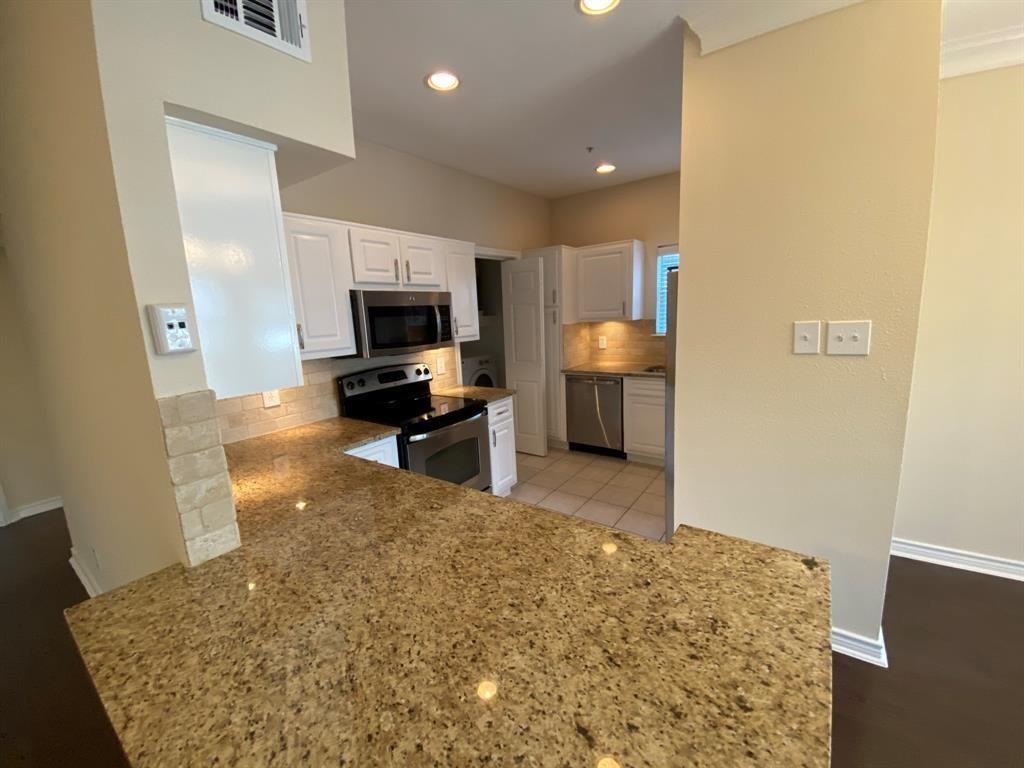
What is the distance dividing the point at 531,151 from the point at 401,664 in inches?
130

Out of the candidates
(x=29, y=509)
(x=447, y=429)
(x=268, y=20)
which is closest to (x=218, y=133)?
(x=268, y=20)

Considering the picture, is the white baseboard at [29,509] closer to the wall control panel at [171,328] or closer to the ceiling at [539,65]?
the wall control panel at [171,328]

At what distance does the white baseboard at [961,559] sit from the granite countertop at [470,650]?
221 cm

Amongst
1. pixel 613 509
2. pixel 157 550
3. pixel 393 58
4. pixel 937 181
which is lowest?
pixel 613 509

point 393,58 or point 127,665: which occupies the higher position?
point 393,58

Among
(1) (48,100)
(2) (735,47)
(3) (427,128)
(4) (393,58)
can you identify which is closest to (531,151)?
(3) (427,128)

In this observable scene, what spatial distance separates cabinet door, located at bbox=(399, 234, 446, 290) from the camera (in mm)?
2713

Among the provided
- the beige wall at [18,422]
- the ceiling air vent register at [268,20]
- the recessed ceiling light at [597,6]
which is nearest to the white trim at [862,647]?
the recessed ceiling light at [597,6]

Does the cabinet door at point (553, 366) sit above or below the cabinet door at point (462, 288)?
below

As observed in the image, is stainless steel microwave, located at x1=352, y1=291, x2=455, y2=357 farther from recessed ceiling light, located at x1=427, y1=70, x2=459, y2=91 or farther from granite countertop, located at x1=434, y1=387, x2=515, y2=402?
recessed ceiling light, located at x1=427, y1=70, x2=459, y2=91

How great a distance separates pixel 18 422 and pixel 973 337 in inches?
256

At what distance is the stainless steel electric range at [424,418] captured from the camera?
2.43m

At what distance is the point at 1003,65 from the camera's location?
1.82 metres

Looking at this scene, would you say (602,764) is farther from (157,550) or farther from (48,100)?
(48,100)
